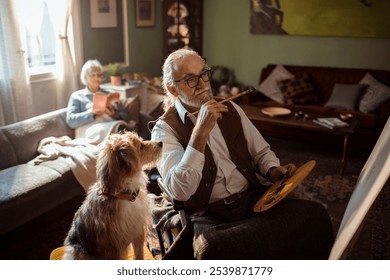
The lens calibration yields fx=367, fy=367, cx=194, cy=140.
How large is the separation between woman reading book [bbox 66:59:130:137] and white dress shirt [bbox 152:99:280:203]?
1240 mm

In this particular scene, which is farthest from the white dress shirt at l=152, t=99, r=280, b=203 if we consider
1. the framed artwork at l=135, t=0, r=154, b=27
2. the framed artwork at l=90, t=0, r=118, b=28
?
the framed artwork at l=135, t=0, r=154, b=27

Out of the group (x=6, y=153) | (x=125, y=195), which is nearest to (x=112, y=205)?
(x=125, y=195)

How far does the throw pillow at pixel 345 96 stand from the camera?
12.8ft

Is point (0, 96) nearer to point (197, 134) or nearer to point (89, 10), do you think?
point (89, 10)

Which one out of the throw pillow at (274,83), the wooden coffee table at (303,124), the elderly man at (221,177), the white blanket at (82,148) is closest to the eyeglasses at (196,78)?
the elderly man at (221,177)

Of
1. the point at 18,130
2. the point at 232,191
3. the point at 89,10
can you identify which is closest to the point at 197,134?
the point at 232,191

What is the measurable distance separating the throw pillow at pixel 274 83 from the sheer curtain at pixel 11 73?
2.63 m

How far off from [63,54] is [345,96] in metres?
2.92

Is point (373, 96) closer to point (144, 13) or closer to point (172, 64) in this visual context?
point (144, 13)

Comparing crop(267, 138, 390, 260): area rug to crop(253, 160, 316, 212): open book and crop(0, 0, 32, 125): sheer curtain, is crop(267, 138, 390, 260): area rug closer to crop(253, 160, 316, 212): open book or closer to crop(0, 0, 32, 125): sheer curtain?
crop(253, 160, 316, 212): open book

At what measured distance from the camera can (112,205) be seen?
55.3 inches

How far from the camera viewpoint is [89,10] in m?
3.59
